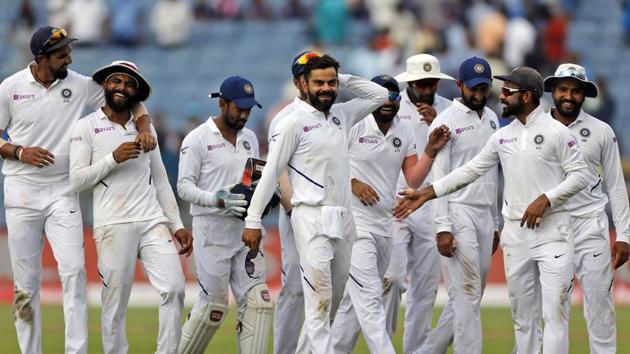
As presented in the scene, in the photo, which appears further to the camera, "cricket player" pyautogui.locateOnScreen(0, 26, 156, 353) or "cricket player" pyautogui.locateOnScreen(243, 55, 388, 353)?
"cricket player" pyautogui.locateOnScreen(0, 26, 156, 353)

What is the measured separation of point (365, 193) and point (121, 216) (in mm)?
2031

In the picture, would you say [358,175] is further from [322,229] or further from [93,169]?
[93,169]

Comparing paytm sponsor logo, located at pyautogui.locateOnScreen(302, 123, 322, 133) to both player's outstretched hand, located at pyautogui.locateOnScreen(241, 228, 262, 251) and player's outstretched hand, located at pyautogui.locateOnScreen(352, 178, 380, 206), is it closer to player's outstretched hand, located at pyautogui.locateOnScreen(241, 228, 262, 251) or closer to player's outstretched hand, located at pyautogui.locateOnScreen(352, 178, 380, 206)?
player's outstretched hand, located at pyautogui.locateOnScreen(241, 228, 262, 251)

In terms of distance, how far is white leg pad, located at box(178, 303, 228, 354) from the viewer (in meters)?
12.5

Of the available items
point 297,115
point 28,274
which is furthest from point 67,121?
point 297,115

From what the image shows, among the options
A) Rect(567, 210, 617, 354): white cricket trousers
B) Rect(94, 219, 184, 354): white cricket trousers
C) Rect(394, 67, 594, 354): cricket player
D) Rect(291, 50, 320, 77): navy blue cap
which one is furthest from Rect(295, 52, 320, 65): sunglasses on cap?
Rect(567, 210, 617, 354): white cricket trousers

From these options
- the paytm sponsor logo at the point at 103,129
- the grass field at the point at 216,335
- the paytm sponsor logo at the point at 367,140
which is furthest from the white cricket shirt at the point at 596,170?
the paytm sponsor logo at the point at 103,129

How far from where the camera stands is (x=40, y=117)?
11961 millimetres

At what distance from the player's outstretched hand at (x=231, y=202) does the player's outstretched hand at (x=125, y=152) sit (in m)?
0.92

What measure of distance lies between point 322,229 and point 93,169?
186 cm

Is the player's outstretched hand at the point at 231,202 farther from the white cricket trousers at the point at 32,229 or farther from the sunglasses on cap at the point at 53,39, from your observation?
the sunglasses on cap at the point at 53,39

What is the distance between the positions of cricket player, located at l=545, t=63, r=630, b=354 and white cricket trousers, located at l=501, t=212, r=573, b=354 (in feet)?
2.20

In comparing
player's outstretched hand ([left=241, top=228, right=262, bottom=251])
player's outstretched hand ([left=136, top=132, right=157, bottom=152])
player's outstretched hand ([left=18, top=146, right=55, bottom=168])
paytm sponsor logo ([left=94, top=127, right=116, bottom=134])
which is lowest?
player's outstretched hand ([left=241, top=228, right=262, bottom=251])

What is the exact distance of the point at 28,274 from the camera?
1198 centimetres
